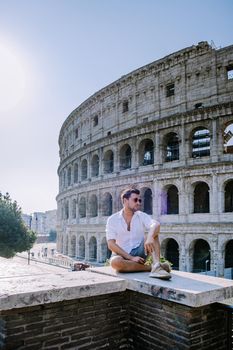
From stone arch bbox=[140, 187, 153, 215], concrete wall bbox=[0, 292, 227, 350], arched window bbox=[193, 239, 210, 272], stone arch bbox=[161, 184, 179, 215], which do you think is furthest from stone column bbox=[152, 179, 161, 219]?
concrete wall bbox=[0, 292, 227, 350]

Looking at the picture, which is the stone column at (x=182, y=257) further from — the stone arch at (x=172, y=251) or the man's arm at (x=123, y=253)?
the man's arm at (x=123, y=253)

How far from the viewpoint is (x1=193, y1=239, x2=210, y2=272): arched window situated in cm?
2164

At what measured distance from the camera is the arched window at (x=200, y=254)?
21641mm

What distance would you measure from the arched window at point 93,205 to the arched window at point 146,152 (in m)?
5.92

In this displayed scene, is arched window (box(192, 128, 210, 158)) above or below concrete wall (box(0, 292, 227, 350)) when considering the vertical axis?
above

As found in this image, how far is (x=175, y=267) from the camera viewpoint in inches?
877

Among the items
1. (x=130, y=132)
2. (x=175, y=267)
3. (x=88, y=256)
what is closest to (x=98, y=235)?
(x=88, y=256)

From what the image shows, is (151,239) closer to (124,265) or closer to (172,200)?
(124,265)

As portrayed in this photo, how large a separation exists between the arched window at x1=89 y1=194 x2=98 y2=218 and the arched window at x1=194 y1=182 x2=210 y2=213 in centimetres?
963

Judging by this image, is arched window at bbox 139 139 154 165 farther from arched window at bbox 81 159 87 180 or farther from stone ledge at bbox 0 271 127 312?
stone ledge at bbox 0 271 127 312

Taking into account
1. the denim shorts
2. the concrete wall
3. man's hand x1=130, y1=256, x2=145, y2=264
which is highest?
the denim shorts

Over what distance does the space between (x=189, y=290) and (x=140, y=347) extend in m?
0.86

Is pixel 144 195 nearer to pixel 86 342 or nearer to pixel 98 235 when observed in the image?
pixel 98 235

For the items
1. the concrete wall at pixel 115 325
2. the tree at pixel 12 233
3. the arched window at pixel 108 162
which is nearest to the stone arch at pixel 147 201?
the arched window at pixel 108 162
